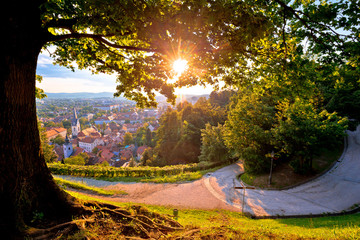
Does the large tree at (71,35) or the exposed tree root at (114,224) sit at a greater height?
the large tree at (71,35)

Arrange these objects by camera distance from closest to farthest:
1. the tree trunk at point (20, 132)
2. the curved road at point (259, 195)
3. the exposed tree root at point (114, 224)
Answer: the tree trunk at point (20, 132)
the exposed tree root at point (114, 224)
the curved road at point (259, 195)

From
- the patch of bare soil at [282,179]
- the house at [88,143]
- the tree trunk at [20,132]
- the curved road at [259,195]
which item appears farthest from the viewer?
the house at [88,143]

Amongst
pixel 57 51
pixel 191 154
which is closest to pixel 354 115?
pixel 191 154

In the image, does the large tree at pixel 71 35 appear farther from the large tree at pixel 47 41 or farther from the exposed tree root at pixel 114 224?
the exposed tree root at pixel 114 224

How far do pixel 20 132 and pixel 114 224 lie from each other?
2.74 meters

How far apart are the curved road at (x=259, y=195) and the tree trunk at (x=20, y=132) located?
24.4ft

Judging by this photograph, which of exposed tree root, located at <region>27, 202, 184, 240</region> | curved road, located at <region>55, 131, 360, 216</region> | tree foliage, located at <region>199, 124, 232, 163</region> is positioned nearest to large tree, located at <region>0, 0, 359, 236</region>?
exposed tree root, located at <region>27, 202, 184, 240</region>

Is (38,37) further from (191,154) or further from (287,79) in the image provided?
(191,154)

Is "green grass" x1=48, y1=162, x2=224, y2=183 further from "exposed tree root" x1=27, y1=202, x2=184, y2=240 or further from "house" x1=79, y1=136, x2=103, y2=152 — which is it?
"house" x1=79, y1=136, x2=103, y2=152

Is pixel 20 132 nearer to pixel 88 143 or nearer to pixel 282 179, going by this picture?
pixel 282 179

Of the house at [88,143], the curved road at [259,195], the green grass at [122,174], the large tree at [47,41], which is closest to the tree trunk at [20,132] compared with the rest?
the large tree at [47,41]

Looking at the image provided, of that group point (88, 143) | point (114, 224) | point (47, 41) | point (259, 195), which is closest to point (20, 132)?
point (47, 41)

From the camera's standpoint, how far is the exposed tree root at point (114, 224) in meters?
3.31

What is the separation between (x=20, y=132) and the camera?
3.48m
